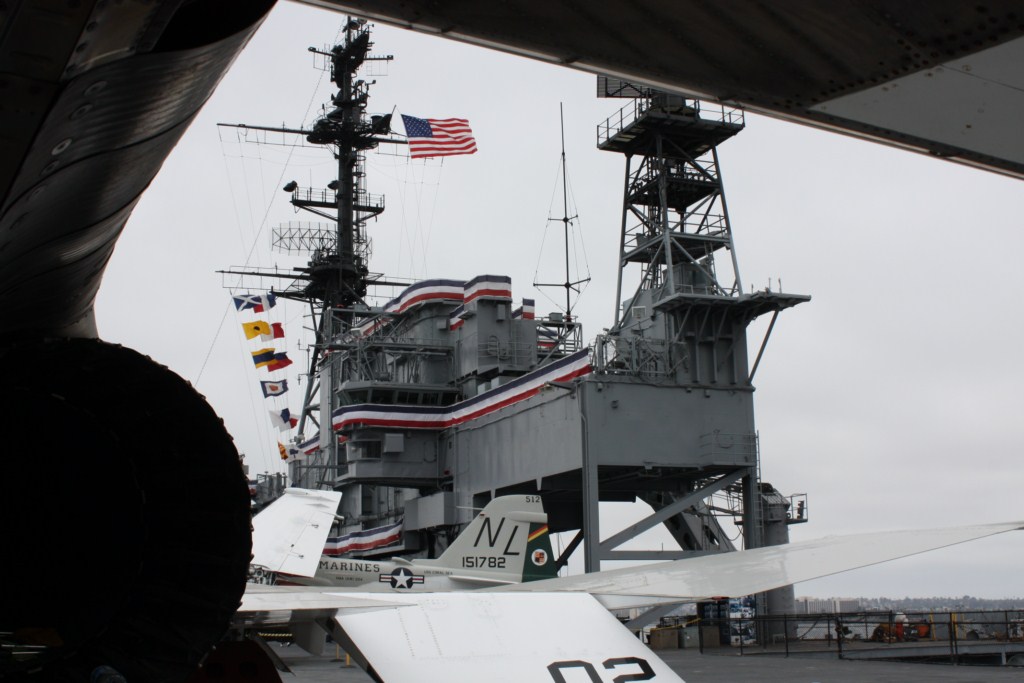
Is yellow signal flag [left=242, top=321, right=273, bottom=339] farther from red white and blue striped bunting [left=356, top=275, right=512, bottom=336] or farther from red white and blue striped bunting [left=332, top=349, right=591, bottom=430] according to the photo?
red white and blue striped bunting [left=332, top=349, right=591, bottom=430]

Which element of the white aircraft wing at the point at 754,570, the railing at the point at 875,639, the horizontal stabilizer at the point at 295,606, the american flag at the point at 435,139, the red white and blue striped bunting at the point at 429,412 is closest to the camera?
the horizontal stabilizer at the point at 295,606

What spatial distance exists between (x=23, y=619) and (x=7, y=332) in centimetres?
220

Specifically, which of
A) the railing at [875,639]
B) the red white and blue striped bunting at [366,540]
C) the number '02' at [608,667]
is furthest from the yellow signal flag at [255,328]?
the number '02' at [608,667]

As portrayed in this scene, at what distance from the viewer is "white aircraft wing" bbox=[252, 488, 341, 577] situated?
19.4 meters

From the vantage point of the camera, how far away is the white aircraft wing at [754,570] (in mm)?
6527

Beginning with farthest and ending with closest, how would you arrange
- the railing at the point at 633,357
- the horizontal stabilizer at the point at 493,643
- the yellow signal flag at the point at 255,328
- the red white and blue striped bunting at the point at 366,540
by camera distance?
the yellow signal flag at the point at 255,328 → the red white and blue striped bunting at the point at 366,540 → the railing at the point at 633,357 → the horizontal stabilizer at the point at 493,643

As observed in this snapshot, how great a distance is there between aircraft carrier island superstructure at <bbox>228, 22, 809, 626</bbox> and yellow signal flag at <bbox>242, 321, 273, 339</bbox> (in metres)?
2.95

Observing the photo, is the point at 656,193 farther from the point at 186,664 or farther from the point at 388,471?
the point at 186,664

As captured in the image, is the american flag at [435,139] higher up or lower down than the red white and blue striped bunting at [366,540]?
higher up

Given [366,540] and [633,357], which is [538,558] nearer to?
[633,357]

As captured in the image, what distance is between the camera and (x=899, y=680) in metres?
19.2

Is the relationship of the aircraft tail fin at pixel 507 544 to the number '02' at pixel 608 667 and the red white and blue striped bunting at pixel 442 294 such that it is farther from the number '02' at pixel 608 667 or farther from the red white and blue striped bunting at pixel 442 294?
the number '02' at pixel 608 667

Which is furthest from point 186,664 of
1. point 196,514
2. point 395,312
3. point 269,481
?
point 269,481

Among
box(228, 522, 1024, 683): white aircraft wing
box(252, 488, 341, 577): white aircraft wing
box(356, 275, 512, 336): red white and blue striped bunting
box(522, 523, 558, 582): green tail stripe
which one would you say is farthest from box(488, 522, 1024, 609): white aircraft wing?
box(356, 275, 512, 336): red white and blue striped bunting
